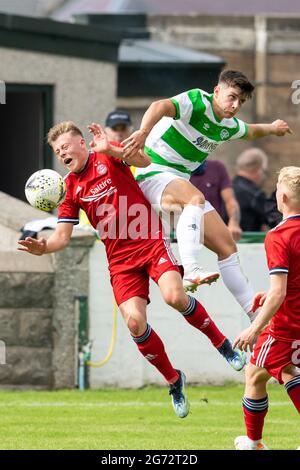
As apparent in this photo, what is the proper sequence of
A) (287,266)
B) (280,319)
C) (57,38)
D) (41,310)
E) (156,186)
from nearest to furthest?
(287,266) < (280,319) < (156,186) < (41,310) < (57,38)

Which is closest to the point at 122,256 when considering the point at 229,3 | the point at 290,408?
the point at 290,408

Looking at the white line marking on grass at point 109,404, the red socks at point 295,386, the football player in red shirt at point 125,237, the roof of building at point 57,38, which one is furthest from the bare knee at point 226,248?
the roof of building at point 57,38

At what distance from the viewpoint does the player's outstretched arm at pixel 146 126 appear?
36.0ft

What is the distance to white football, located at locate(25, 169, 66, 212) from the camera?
1156cm

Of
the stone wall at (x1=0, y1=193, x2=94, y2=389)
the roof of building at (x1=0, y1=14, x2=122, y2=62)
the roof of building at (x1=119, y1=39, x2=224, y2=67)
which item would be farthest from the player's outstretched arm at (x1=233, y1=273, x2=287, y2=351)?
the roof of building at (x1=119, y1=39, x2=224, y2=67)

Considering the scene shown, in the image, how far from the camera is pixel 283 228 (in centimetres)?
1035

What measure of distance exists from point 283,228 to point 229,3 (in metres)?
20.7

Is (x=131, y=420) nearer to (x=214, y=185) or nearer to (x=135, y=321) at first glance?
(x=135, y=321)

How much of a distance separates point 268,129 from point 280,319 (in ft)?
7.02

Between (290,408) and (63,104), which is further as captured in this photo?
(63,104)

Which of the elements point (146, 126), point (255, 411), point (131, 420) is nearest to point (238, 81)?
point (146, 126)

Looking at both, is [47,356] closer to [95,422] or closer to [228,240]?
[95,422]

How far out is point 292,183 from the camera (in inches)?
406

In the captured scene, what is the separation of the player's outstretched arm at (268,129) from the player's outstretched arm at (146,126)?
3.03 ft
